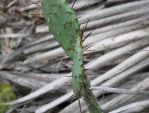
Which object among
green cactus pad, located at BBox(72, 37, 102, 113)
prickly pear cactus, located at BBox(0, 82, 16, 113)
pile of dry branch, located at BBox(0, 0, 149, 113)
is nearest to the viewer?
green cactus pad, located at BBox(72, 37, 102, 113)

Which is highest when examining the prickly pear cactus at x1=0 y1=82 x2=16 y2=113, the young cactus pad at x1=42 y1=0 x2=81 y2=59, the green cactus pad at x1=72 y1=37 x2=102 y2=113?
the prickly pear cactus at x1=0 y1=82 x2=16 y2=113

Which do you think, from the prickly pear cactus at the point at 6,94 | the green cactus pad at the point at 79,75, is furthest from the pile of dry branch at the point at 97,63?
the green cactus pad at the point at 79,75

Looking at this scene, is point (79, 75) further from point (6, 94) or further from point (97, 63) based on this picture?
point (6, 94)

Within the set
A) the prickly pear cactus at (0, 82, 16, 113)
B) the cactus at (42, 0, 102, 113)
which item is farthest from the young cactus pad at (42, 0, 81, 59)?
the prickly pear cactus at (0, 82, 16, 113)

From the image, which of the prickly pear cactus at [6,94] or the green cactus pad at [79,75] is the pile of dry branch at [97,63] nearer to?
the prickly pear cactus at [6,94]

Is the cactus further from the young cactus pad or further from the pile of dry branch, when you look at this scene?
the pile of dry branch

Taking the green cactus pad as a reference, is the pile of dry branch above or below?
above
